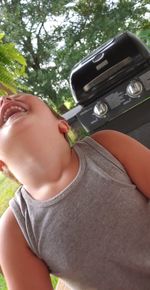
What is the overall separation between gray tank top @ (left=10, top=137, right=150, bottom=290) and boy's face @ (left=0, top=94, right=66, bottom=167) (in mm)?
124

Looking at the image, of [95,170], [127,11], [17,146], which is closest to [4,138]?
[17,146]

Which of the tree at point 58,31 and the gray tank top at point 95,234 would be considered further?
the tree at point 58,31

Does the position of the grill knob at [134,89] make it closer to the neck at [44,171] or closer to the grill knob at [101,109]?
the grill knob at [101,109]

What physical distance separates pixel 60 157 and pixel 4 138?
0.12 metres

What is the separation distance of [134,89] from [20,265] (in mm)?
847

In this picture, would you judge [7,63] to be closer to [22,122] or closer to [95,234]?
[22,122]

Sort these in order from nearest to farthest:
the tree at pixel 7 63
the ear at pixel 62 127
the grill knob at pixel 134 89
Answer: the ear at pixel 62 127 → the grill knob at pixel 134 89 → the tree at pixel 7 63

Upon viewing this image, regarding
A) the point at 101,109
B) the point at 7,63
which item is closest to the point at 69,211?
the point at 101,109

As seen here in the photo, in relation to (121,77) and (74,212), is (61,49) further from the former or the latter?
(74,212)

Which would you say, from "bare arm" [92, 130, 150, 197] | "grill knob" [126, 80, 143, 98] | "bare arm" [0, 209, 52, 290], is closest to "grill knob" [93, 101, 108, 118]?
"grill knob" [126, 80, 143, 98]

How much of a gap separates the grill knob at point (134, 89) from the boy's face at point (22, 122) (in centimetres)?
61

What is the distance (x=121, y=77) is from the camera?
56.2 inches

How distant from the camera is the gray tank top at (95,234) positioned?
0.73 m

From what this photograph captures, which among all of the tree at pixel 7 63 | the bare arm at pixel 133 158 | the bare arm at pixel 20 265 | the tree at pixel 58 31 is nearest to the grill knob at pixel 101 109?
the tree at pixel 7 63
